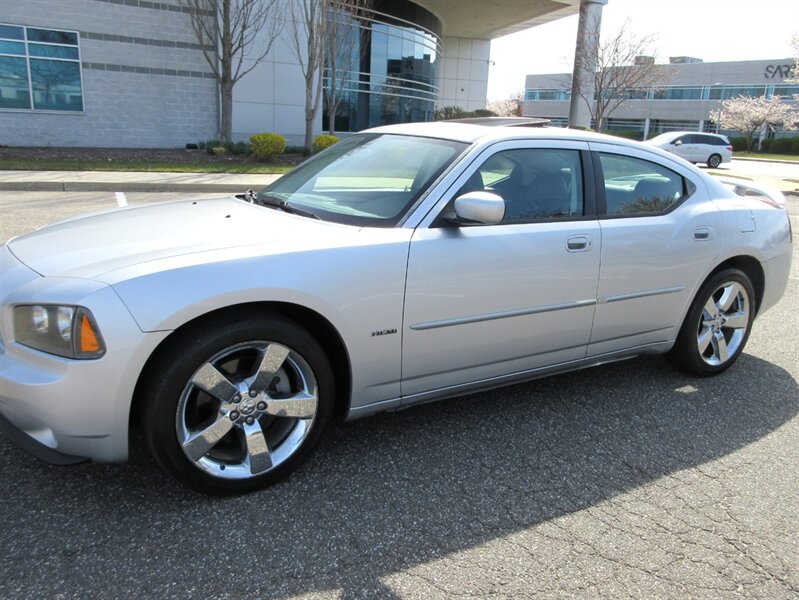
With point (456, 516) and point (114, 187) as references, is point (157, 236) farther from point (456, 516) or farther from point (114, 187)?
point (114, 187)

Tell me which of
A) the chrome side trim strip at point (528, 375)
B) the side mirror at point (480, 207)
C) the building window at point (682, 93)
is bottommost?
the chrome side trim strip at point (528, 375)

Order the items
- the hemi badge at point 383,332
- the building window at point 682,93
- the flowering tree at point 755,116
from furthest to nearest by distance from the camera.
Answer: the building window at point 682,93 < the flowering tree at point 755,116 < the hemi badge at point 383,332

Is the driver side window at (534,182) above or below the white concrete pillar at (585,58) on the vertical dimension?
below

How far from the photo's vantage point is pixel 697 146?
3027 centimetres

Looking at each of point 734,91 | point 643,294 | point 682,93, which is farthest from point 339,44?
point 682,93

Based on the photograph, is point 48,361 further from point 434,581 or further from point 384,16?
point 384,16

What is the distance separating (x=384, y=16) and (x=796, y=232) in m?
22.6

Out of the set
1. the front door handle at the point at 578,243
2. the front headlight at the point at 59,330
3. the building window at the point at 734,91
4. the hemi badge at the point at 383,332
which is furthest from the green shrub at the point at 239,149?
the building window at the point at 734,91

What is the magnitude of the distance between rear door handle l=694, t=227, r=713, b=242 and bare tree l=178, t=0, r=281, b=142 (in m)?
19.1

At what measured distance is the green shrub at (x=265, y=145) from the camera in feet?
63.8

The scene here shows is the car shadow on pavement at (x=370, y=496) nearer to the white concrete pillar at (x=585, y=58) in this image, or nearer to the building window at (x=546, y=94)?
the white concrete pillar at (x=585, y=58)

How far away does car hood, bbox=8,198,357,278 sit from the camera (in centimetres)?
259

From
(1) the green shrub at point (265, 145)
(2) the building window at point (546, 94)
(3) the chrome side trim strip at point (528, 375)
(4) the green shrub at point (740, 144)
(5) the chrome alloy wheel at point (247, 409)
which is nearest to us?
(5) the chrome alloy wheel at point (247, 409)

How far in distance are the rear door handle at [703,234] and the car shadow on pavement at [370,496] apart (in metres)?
1.00
